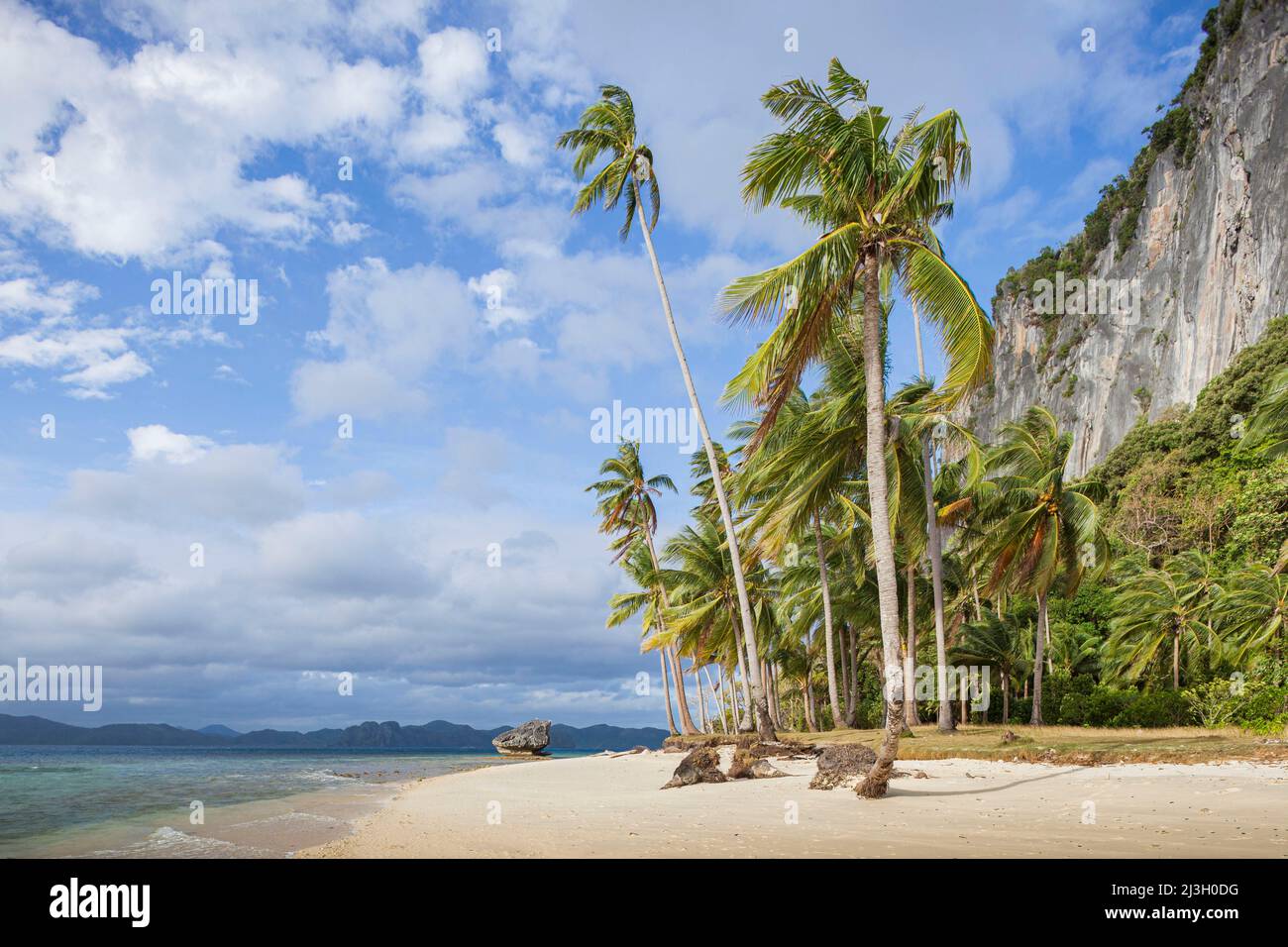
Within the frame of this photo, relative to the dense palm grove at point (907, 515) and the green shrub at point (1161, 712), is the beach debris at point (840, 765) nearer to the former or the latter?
the dense palm grove at point (907, 515)

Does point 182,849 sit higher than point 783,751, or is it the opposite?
point 182,849

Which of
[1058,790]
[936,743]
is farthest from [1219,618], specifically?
[1058,790]

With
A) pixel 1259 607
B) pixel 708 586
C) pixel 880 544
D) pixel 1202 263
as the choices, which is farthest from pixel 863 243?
pixel 1202 263

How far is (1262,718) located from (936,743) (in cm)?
840

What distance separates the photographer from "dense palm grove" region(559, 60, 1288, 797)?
11.7m

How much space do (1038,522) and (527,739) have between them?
146ft

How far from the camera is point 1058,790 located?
9461 mm

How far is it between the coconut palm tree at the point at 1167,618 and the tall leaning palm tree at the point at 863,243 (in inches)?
894

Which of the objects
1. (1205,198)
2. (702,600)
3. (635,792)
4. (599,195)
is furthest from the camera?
(1205,198)

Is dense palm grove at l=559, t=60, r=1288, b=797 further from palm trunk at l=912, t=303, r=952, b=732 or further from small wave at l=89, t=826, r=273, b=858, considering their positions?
small wave at l=89, t=826, r=273, b=858

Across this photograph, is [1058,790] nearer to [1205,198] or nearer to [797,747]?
[797,747]

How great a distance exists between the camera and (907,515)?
73.4ft

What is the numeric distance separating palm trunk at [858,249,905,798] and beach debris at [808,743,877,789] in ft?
1.11

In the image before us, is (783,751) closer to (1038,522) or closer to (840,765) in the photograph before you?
(840,765)
